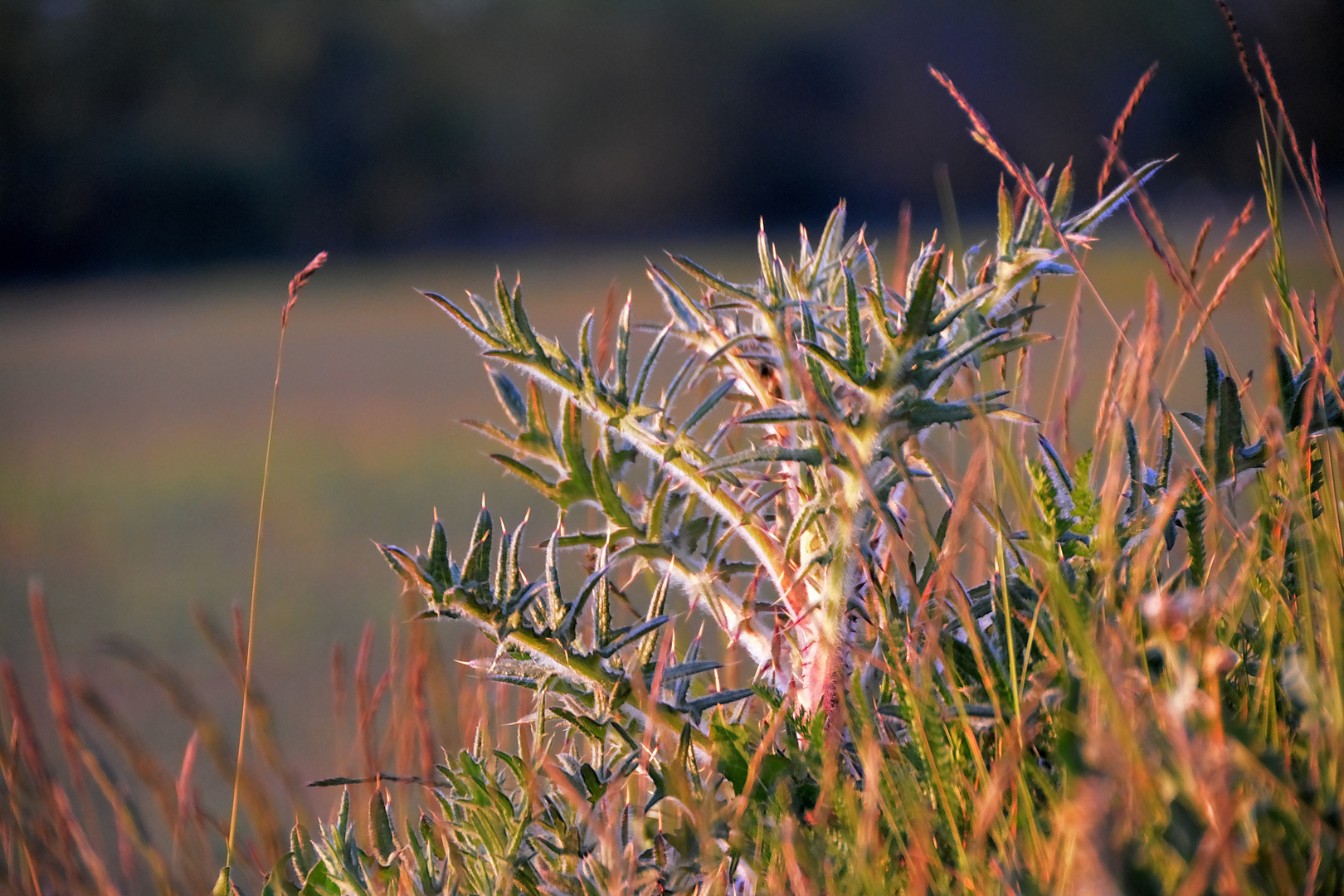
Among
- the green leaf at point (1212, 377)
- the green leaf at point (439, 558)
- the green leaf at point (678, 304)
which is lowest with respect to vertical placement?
the green leaf at point (439, 558)

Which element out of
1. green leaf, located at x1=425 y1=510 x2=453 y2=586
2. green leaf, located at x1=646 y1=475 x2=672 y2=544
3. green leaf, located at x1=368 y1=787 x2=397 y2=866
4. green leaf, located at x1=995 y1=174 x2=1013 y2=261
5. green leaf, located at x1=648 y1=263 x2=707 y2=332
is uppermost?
green leaf, located at x1=995 y1=174 x2=1013 y2=261

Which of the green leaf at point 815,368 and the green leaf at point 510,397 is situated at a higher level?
the green leaf at point 815,368

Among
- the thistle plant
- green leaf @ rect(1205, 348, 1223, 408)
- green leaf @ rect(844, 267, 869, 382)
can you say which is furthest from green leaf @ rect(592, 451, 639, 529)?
green leaf @ rect(1205, 348, 1223, 408)

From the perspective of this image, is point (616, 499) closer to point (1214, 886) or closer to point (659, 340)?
point (659, 340)

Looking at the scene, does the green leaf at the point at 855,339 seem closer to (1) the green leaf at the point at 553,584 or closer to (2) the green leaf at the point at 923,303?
(2) the green leaf at the point at 923,303

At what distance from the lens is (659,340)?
0.43 metres

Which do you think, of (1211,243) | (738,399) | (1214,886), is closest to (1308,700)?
(1214,886)

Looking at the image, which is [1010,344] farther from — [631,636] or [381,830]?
[381,830]

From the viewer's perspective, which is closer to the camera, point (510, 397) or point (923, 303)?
point (923, 303)

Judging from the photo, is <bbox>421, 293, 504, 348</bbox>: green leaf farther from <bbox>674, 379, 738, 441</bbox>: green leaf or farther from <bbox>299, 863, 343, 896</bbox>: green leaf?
<bbox>299, 863, 343, 896</bbox>: green leaf

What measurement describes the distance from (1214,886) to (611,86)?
1368 cm

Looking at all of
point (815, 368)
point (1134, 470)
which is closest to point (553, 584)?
point (815, 368)

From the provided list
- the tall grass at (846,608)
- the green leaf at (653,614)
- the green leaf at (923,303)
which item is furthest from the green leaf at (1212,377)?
the green leaf at (653,614)

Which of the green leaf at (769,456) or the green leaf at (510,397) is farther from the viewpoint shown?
the green leaf at (510,397)
